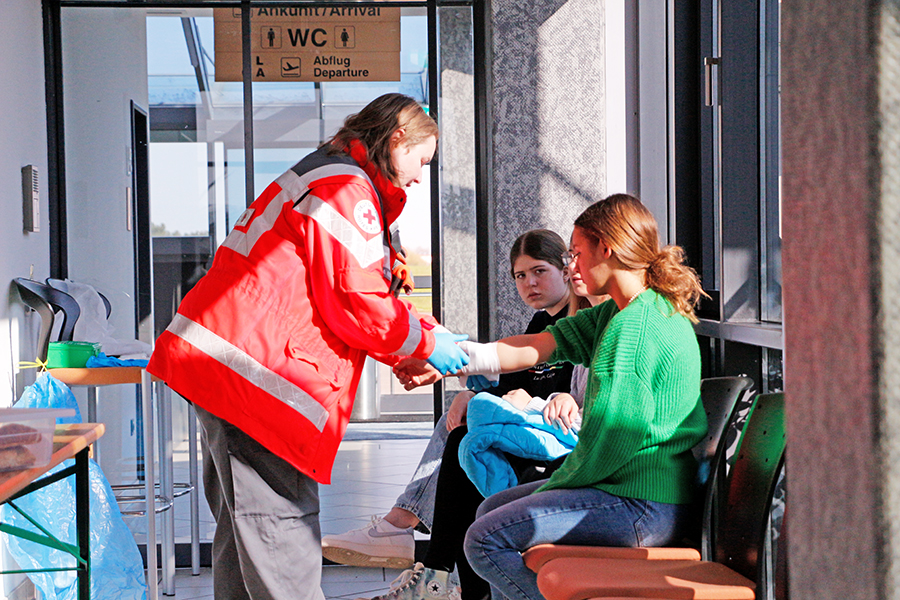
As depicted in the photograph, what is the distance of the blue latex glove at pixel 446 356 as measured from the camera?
1944 millimetres

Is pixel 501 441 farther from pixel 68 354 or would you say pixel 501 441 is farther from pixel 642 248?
pixel 68 354

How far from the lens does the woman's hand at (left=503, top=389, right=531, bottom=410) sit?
8.19 ft

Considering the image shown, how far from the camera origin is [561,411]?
220cm

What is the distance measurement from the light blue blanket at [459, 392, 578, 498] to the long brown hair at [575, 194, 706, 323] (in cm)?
62

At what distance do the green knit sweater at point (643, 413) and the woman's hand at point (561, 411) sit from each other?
45cm

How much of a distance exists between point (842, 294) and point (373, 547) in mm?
2733

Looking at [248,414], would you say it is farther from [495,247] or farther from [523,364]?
[495,247]

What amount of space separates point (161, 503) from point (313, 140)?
1.62m

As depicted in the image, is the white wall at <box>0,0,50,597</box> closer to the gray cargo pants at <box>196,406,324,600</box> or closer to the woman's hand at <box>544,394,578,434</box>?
the gray cargo pants at <box>196,406,324,600</box>

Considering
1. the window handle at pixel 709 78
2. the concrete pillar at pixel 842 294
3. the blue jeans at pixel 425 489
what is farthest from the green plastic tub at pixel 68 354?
the concrete pillar at pixel 842 294

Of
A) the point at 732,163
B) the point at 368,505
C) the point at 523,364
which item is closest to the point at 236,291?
the point at 523,364

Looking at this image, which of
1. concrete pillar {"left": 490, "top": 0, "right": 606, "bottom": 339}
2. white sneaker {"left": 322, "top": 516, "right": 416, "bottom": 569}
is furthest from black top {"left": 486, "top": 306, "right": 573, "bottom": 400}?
white sneaker {"left": 322, "top": 516, "right": 416, "bottom": 569}

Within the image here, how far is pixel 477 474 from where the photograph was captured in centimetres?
229

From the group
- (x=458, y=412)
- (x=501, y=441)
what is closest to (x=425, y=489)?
(x=458, y=412)
